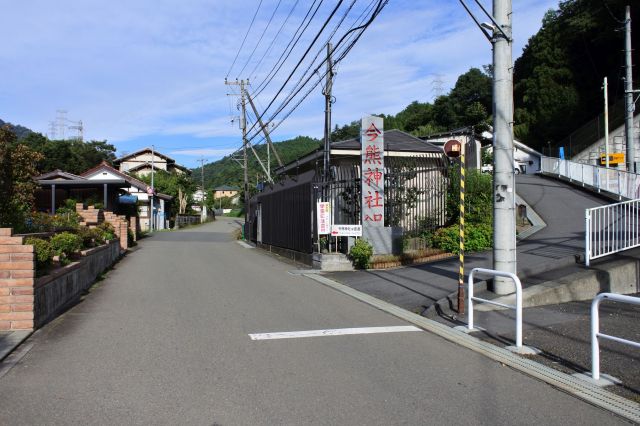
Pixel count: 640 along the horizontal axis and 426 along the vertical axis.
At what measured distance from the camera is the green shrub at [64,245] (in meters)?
10.6

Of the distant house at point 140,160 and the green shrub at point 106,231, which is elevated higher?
the distant house at point 140,160

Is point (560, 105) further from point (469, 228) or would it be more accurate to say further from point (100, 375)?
point (100, 375)

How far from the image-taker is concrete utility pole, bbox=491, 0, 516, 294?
9.70m

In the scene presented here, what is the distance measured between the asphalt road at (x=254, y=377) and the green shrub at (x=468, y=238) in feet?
21.4

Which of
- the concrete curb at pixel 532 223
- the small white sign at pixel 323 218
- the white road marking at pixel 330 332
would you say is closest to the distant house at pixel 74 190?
the small white sign at pixel 323 218

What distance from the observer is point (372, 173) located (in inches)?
632

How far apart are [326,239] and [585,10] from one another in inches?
1689

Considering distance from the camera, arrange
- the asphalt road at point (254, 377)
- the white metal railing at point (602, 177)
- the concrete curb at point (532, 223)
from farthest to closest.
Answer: the white metal railing at point (602, 177), the concrete curb at point (532, 223), the asphalt road at point (254, 377)

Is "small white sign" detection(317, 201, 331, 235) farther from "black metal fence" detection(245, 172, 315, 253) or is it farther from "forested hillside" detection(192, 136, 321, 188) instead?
"forested hillside" detection(192, 136, 321, 188)

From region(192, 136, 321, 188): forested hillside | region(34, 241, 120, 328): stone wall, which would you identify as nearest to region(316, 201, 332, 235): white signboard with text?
region(34, 241, 120, 328): stone wall

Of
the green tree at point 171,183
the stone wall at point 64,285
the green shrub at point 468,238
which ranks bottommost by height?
the stone wall at point 64,285

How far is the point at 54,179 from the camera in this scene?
3228 cm

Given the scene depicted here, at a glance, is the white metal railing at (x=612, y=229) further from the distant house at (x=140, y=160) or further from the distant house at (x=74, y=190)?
the distant house at (x=140, y=160)

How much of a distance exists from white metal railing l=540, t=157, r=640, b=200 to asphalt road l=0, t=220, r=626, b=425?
15376 millimetres
